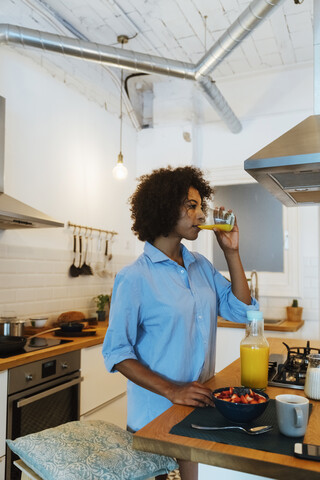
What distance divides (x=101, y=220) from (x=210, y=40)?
1.97 meters

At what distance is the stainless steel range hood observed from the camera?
1654 millimetres

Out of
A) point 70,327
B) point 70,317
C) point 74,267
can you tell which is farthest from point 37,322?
point 74,267

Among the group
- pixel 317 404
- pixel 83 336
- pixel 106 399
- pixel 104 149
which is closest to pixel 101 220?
pixel 104 149

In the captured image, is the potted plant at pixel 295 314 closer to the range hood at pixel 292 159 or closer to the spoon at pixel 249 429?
the range hood at pixel 292 159

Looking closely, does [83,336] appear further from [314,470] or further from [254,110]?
[254,110]

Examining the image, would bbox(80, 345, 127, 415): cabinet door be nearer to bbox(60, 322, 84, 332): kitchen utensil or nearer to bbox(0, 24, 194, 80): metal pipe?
bbox(60, 322, 84, 332): kitchen utensil

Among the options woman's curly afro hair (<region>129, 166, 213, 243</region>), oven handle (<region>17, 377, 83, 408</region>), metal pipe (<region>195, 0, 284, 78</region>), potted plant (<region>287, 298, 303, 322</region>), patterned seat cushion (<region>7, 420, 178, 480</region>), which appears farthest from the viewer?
potted plant (<region>287, 298, 303, 322</region>)

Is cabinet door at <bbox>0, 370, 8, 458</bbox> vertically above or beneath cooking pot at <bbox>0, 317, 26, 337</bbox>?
beneath

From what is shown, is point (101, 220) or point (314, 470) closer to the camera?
point (314, 470)

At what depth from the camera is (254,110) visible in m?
4.76

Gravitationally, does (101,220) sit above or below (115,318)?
above

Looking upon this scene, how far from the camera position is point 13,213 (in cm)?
260

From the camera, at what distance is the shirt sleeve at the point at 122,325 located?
5.18 feet

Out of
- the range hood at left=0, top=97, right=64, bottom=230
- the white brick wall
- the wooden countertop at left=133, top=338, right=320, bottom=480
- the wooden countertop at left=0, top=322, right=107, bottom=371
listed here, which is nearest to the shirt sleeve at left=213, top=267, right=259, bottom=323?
the wooden countertop at left=133, top=338, right=320, bottom=480
